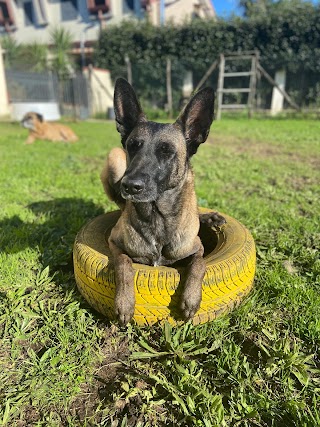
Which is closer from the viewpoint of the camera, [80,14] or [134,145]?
[134,145]

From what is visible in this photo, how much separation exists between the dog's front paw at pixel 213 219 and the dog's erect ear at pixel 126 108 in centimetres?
123

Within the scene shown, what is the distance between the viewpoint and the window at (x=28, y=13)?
2970 cm

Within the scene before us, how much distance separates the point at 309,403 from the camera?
196cm

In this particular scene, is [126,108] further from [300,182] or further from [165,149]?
[300,182]

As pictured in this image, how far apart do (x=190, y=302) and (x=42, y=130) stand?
1042 cm

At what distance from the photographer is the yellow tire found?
2.38 meters

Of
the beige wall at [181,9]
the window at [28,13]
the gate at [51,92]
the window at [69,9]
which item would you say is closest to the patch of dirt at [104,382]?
the gate at [51,92]

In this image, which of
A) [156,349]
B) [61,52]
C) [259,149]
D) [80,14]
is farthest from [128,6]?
[156,349]

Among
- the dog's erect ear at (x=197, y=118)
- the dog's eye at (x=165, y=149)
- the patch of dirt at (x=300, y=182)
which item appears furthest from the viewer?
the patch of dirt at (x=300, y=182)

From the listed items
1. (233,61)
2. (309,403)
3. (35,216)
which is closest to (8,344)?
(309,403)

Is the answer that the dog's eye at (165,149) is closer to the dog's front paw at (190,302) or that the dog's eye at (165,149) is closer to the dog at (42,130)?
the dog's front paw at (190,302)

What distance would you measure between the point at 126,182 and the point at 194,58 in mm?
21808

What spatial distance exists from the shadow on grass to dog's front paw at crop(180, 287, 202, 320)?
4.91ft

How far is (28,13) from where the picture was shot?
2995 centimetres
